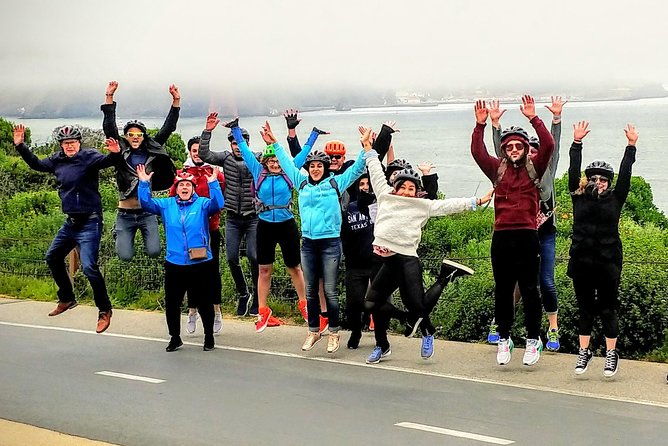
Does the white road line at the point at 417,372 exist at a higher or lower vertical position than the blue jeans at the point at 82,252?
lower

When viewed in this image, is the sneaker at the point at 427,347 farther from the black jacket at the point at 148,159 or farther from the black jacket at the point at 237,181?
the black jacket at the point at 148,159

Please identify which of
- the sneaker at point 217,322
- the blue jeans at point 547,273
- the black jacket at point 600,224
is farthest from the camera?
the sneaker at point 217,322

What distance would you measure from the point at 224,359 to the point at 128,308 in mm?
4382

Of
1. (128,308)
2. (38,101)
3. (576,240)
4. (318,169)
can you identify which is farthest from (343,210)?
(38,101)

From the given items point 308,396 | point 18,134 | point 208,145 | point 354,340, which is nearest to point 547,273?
point 354,340

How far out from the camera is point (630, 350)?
10.9 meters

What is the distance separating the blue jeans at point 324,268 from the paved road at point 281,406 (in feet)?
2.04

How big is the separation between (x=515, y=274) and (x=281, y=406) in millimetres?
2418

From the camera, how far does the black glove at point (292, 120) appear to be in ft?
40.5

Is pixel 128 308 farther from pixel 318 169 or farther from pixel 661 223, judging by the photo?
pixel 661 223

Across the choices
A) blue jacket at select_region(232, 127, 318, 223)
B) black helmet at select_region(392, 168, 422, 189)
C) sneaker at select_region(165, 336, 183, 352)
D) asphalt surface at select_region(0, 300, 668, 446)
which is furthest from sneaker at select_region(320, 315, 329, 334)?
black helmet at select_region(392, 168, 422, 189)

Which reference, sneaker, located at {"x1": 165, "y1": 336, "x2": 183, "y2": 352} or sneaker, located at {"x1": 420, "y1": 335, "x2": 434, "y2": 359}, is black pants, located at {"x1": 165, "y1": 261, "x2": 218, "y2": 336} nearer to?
sneaker, located at {"x1": 165, "y1": 336, "x2": 183, "y2": 352}

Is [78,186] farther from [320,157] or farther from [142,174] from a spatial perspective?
[320,157]

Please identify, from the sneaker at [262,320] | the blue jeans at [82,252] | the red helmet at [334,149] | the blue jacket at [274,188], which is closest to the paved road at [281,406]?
the blue jeans at [82,252]
